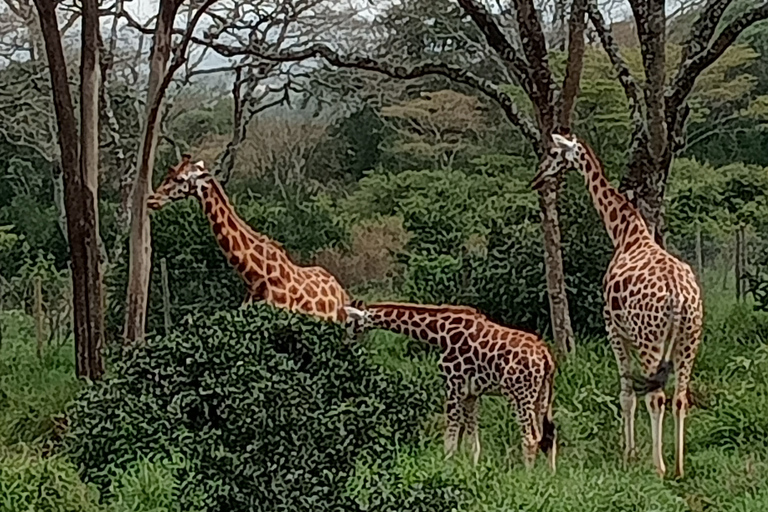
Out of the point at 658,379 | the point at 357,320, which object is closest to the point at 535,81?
the point at 658,379

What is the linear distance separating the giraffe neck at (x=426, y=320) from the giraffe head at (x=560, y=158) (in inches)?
34.3

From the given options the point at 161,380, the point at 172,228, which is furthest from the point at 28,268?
the point at 161,380

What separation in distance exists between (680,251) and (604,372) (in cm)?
697

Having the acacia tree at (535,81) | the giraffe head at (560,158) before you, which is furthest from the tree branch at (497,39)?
the giraffe head at (560,158)

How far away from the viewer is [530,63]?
731cm

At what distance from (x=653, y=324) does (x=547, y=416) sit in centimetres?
60

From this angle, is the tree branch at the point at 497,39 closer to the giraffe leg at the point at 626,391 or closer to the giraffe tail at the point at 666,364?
the giraffe leg at the point at 626,391

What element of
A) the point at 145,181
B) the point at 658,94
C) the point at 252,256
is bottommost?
the point at 252,256

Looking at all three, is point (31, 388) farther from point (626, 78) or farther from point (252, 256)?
point (626, 78)

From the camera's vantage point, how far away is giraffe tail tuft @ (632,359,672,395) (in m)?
4.98

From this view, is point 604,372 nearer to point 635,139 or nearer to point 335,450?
point 635,139

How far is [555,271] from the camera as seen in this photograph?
7188mm

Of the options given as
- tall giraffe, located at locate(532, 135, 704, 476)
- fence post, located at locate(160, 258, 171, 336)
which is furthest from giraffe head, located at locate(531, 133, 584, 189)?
fence post, located at locate(160, 258, 171, 336)

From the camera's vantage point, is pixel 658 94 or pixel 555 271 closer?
pixel 658 94
